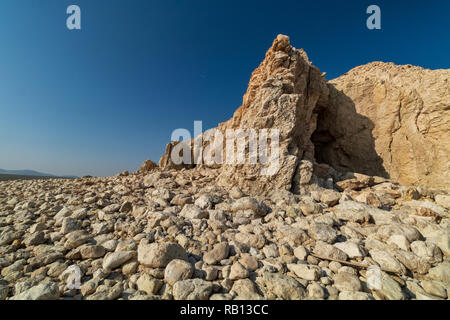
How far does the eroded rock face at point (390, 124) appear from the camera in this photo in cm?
624

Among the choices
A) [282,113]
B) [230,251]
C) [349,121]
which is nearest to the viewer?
[230,251]

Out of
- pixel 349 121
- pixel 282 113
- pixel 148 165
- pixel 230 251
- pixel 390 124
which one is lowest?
pixel 230 251

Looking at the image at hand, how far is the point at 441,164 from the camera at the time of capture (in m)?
6.07

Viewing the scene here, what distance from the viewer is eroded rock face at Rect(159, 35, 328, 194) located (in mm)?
4984

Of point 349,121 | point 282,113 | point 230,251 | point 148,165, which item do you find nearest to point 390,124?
point 349,121

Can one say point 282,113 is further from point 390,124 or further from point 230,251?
point 390,124

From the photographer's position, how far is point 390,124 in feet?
24.1

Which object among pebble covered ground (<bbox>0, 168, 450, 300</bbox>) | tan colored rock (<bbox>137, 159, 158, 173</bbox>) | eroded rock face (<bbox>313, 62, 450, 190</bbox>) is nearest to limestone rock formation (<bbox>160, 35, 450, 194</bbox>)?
eroded rock face (<bbox>313, 62, 450, 190</bbox>)

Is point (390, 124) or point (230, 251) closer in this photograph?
point (230, 251)

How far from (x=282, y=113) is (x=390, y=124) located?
6.03 m

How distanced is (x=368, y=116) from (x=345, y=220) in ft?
24.8

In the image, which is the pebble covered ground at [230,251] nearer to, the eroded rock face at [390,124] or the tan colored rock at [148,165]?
the eroded rock face at [390,124]

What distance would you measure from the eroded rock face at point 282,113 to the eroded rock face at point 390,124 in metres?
2.47

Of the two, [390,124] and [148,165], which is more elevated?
[390,124]
